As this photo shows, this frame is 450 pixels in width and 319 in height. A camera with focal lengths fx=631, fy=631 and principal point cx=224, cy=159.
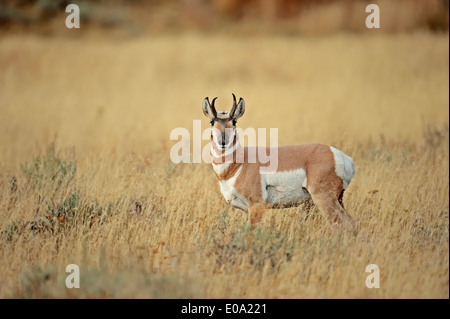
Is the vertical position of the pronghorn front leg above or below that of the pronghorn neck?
below

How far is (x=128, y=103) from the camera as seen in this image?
17.0 meters

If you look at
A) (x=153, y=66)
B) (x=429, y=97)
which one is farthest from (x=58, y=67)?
(x=429, y=97)

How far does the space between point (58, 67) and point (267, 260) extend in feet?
49.6

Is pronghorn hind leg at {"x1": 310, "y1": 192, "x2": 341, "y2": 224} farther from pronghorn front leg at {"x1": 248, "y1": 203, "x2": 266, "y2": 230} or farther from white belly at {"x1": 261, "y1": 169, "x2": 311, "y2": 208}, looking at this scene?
pronghorn front leg at {"x1": 248, "y1": 203, "x2": 266, "y2": 230}

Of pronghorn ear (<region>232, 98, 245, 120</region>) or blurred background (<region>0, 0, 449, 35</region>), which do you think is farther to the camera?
blurred background (<region>0, 0, 449, 35</region>)

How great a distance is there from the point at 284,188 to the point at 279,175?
15 centimetres

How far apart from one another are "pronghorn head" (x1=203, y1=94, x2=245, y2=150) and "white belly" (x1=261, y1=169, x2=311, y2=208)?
1.77 feet

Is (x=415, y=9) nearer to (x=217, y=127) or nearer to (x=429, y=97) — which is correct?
(x=429, y=97)

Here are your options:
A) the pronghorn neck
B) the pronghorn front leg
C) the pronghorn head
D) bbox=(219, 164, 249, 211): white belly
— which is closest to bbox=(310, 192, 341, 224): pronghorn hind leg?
the pronghorn front leg

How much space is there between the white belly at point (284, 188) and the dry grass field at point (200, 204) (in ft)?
1.06

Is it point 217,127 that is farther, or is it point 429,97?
point 429,97

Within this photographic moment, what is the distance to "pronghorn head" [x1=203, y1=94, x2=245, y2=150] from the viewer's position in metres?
6.21
